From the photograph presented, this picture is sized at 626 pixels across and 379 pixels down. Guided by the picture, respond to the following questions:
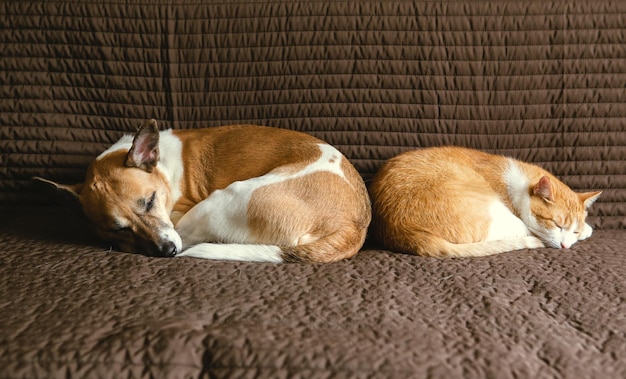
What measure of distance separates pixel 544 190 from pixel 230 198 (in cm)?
109

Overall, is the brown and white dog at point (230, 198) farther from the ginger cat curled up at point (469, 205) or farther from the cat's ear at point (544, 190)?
the cat's ear at point (544, 190)

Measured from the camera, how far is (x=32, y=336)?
1327mm

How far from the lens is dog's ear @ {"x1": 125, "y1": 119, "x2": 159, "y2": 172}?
6.27 feet

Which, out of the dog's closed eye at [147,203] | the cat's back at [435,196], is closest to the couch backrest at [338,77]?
the cat's back at [435,196]

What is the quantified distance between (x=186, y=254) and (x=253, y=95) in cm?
71

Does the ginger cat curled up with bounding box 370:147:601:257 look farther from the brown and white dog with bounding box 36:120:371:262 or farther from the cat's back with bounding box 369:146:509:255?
the brown and white dog with bounding box 36:120:371:262

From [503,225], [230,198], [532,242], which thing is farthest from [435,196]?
[230,198]

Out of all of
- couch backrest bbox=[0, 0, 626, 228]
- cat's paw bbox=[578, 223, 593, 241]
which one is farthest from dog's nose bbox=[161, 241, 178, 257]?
cat's paw bbox=[578, 223, 593, 241]

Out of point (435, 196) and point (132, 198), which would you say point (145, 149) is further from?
point (435, 196)

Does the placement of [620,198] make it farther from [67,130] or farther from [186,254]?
[67,130]

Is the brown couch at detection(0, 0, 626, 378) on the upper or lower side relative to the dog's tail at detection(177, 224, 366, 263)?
upper

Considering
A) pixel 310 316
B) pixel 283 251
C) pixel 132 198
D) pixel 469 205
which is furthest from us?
pixel 469 205

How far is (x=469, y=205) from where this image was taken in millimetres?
2014

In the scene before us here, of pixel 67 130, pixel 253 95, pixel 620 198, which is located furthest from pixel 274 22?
pixel 620 198
